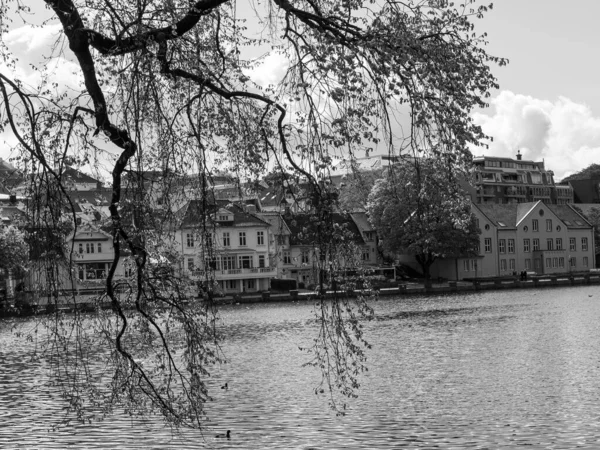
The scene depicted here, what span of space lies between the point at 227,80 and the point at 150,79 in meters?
1.22

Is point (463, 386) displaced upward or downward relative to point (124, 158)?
downward

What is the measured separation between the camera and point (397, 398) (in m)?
25.1

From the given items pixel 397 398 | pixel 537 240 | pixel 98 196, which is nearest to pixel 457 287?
pixel 537 240

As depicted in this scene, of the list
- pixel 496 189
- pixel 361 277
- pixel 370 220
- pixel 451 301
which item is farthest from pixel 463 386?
pixel 496 189

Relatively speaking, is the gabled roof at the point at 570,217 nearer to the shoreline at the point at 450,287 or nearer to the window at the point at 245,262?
the shoreline at the point at 450,287

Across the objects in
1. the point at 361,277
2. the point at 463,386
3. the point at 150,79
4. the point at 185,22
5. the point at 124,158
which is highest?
the point at 185,22

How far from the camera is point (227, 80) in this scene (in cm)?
978

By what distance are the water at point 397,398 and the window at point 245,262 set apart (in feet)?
128

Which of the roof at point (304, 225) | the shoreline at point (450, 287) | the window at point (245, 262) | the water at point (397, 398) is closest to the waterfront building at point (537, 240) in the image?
the shoreline at point (450, 287)

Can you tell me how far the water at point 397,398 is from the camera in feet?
Answer: 65.7

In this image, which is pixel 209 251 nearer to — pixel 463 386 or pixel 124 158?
pixel 124 158

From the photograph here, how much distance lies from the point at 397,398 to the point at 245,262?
61932 millimetres

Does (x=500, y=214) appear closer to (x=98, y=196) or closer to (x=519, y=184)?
(x=519, y=184)

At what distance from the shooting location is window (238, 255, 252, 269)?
86250 mm
